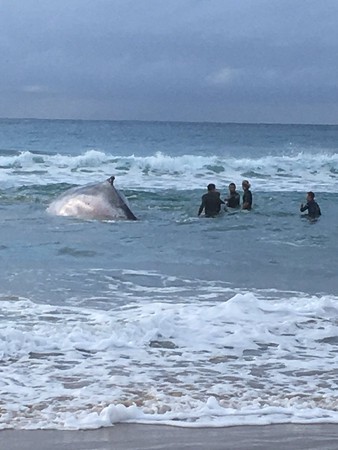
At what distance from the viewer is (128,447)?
13.5 ft

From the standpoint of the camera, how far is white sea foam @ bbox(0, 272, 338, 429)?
4.68m

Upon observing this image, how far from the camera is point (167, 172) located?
27984 millimetres

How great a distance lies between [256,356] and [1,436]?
92.2 inches

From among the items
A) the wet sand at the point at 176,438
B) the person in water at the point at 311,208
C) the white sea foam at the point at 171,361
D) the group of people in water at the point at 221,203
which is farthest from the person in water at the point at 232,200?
the wet sand at the point at 176,438

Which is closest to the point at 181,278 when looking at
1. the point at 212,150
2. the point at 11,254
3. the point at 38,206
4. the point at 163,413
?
the point at 11,254

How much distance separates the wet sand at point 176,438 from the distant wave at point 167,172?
56.1ft

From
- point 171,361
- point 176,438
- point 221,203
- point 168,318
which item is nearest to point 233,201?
point 221,203

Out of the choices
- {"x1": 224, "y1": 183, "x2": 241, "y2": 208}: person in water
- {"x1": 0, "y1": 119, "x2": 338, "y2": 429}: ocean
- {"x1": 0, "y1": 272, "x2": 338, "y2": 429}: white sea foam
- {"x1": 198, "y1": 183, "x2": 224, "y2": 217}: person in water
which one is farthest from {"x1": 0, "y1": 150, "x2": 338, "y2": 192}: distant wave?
{"x1": 0, "y1": 272, "x2": 338, "y2": 429}: white sea foam

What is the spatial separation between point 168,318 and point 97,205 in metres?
7.37

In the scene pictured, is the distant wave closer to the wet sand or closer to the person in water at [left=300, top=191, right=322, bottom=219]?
the person in water at [left=300, top=191, right=322, bottom=219]

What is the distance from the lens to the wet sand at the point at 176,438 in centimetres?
415

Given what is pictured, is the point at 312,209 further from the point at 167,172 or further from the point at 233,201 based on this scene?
the point at 167,172

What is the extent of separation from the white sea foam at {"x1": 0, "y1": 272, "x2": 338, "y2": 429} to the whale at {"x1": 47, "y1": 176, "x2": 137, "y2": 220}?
19.5 feet

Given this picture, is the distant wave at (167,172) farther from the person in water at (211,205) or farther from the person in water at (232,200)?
the person in water at (211,205)
